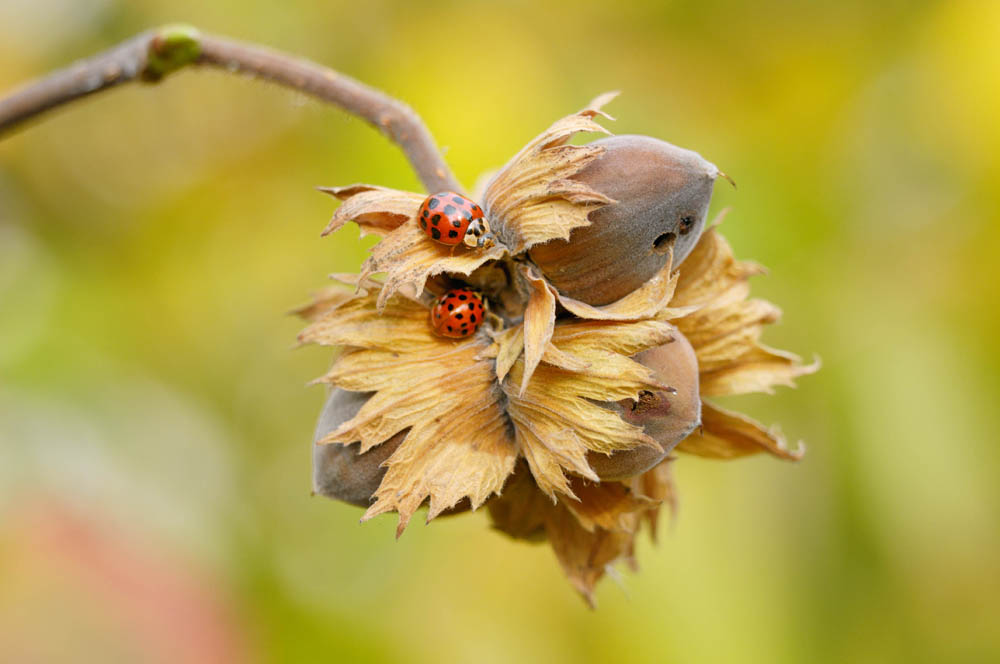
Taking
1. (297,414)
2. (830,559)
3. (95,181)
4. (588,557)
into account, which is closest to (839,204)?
(830,559)

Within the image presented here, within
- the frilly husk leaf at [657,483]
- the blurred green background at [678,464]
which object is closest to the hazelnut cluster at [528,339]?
the frilly husk leaf at [657,483]

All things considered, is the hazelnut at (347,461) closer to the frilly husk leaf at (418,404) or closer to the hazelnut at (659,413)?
the frilly husk leaf at (418,404)

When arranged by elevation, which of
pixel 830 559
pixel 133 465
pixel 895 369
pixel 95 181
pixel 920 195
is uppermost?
pixel 95 181

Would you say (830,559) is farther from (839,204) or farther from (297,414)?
(297,414)

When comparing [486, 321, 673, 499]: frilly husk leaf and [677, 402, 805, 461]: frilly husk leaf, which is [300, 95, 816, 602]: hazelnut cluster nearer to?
[486, 321, 673, 499]: frilly husk leaf

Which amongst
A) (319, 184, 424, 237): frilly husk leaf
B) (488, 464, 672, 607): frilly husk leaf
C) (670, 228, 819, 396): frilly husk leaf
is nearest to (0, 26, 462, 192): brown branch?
(319, 184, 424, 237): frilly husk leaf
